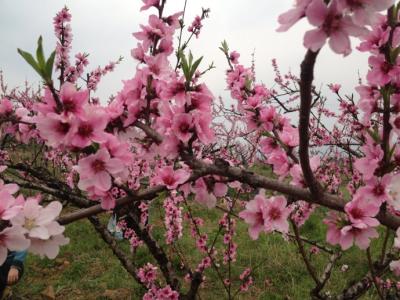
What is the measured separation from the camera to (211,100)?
1443mm

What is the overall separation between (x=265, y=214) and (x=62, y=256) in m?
6.73

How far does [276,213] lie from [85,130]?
2.58ft

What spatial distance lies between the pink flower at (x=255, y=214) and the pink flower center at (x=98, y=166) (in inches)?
22.1

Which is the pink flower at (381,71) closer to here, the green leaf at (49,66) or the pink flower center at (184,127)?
the pink flower center at (184,127)

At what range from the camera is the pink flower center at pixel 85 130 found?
124cm

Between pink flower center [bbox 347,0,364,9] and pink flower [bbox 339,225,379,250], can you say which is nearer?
pink flower center [bbox 347,0,364,9]

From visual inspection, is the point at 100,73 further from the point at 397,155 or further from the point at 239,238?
the point at 397,155

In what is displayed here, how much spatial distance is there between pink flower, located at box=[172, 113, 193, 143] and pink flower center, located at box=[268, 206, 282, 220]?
45 cm

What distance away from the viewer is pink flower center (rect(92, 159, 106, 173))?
128 centimetres

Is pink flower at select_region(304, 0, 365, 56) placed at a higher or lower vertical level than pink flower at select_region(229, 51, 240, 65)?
lower

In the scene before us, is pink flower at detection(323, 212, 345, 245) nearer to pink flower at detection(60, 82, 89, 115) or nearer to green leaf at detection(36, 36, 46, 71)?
pink flower at detection(60, 82, 89, 115)

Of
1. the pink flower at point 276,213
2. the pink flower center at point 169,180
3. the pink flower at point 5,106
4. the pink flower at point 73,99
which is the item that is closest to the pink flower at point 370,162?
the pink flower at point 276,213

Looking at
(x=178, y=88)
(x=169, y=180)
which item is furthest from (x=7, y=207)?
(x=178, y=88)

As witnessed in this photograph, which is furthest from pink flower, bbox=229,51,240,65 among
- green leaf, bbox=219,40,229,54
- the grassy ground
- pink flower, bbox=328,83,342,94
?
the grassy ground
